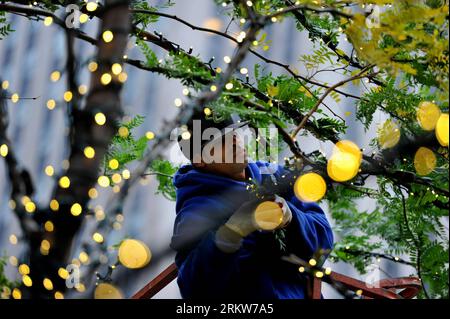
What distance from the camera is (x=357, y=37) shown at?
0.94 m

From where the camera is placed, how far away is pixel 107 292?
3.10ft

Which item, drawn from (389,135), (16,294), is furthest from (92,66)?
(389,135)

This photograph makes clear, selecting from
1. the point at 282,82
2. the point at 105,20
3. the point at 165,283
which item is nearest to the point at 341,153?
the point at 282,82

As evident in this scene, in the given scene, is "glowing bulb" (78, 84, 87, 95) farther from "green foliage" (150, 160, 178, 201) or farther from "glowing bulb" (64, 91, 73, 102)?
"green foliage" (150, 160, 178, 201)

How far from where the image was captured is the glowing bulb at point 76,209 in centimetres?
87

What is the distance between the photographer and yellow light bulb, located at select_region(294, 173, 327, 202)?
979 mm

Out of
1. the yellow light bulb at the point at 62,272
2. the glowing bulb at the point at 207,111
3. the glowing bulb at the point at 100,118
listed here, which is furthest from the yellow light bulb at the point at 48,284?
the glowing bulb at the point at 207,111

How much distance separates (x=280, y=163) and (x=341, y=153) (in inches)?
13.8

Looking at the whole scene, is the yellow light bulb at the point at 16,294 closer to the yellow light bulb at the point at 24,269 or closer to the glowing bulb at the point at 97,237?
the yellow light bulb at the point at 24,269

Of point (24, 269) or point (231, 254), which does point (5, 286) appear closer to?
point (24, 269)

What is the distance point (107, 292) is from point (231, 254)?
0.75 feet

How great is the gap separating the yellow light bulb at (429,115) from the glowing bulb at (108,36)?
0.49 m

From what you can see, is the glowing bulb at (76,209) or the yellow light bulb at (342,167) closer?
the glowing bulb at (76,209)

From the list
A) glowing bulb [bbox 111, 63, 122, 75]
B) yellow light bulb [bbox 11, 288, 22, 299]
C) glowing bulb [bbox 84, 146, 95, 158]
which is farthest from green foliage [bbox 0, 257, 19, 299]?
glowing bulb [bbox 111, 63, 122, 75]
